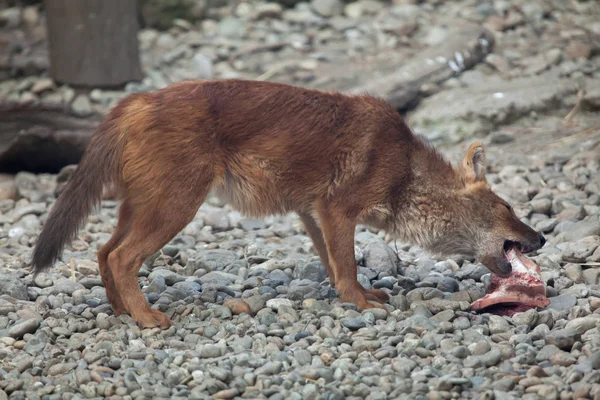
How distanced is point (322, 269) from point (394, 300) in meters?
0.88

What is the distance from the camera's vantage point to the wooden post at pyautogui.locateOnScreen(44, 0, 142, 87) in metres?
11.3

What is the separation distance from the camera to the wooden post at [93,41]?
11.3m

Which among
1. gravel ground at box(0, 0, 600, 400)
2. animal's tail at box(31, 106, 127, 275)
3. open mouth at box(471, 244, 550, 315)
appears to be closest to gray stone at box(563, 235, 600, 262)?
gravel ground at box(0, 0, 600, 400)

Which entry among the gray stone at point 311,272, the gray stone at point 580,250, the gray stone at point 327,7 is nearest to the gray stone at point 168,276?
the gray stone at point 311,272

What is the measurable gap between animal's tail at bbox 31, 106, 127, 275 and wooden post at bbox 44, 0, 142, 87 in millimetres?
5715

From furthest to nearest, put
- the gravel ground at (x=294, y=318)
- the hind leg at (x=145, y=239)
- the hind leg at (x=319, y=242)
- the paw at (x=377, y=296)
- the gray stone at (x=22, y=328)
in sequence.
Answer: the hind leg at (x=319, y=242) < the paw at (x=377, y=296) < the hind leg at (x=145, y=239) < the gray stone at (x=22, y=328) < the gravel ground at (x=294, y=318)

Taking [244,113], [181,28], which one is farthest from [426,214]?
[181,28]

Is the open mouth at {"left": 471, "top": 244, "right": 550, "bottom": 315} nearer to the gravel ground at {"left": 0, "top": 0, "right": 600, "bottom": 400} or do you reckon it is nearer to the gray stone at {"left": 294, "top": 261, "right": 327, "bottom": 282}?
the gravel ground at {"left": 0, "top": 0, "right": 600, "bottom": 400}

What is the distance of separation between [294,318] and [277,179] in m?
0.95

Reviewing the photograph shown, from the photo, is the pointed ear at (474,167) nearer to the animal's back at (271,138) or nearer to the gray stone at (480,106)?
the animal's back at (271,138)

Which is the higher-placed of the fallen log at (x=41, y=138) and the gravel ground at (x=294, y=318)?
the gravel ground at (x=294, y=318)

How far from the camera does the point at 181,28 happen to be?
13.7 metres

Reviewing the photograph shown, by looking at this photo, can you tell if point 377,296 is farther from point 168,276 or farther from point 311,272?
point 168,276

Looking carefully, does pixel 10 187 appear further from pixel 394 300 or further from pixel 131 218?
pixel 394 300
